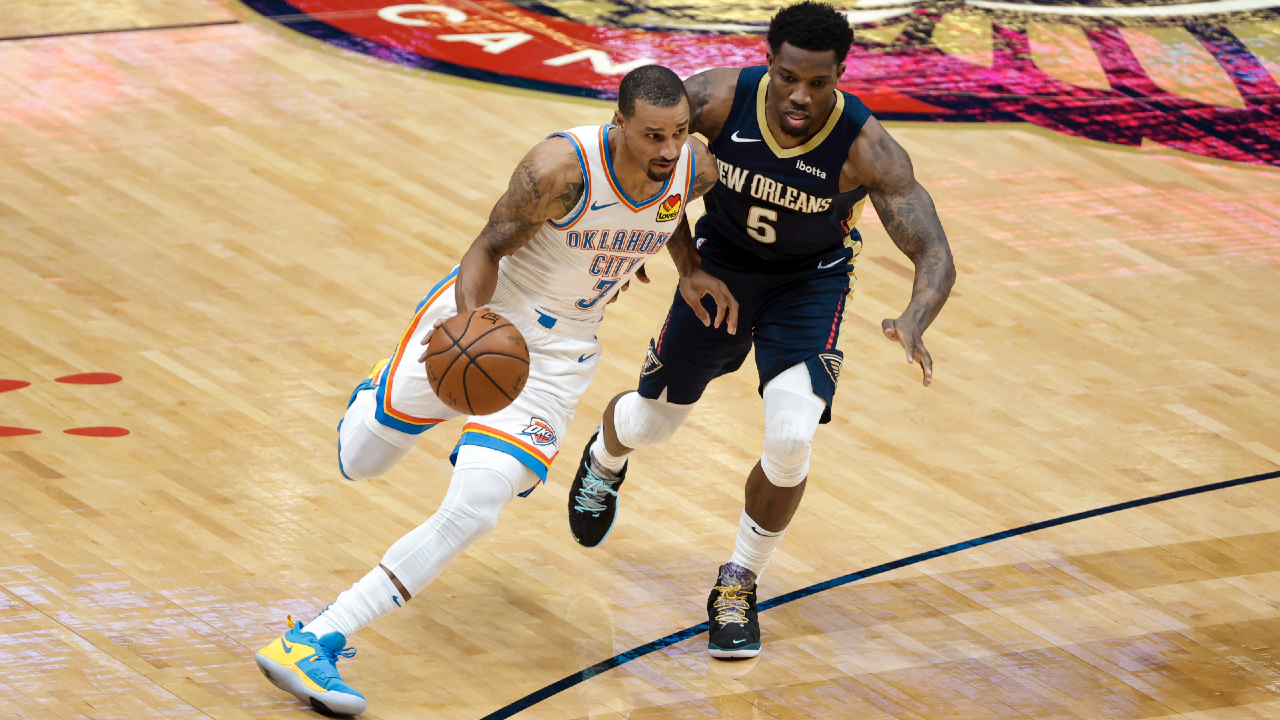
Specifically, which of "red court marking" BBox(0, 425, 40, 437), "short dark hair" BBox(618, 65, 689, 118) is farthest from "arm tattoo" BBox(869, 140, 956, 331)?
"red court marking" BBox(0, 425, 40, 437)

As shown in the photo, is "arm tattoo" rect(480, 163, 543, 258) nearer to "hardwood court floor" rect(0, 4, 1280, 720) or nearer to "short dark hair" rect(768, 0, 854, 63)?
"short dark hair" rect(768, 0, 854, 63)

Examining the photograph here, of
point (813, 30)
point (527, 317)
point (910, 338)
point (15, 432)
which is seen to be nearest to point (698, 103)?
point (813, 30)

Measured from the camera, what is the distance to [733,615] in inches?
204

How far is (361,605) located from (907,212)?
2.18 m

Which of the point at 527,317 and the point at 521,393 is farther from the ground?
the point at 527,317

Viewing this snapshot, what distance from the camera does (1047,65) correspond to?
11570 mm

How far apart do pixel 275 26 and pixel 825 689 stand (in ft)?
25.5

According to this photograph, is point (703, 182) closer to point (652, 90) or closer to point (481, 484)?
point (652, 90)

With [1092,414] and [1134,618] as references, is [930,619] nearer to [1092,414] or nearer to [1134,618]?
[1134,618]

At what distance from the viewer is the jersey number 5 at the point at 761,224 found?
5363mm

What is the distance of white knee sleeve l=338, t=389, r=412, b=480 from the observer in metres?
5.04

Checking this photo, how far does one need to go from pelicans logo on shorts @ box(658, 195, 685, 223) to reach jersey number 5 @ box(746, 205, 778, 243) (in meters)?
0.41

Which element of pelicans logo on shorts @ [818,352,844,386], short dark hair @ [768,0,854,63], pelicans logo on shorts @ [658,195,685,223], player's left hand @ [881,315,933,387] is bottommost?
pelicans logo on shorts @ [818,352,844,386]

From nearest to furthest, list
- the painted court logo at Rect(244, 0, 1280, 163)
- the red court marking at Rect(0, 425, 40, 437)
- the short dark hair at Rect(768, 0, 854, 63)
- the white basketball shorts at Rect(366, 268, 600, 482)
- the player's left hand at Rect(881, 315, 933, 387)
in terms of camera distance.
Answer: the player's left hand at Rect(881, 315, 933, 387)
the white basketball shorts at Rect(366, 268, 600, 482)
the short dark hair at Rect(768, 0, 854, 63)
the red court marking at Rect(0, 425, 40, 437)
the painted court logo at Rect(244, 0, 1280, 163)
